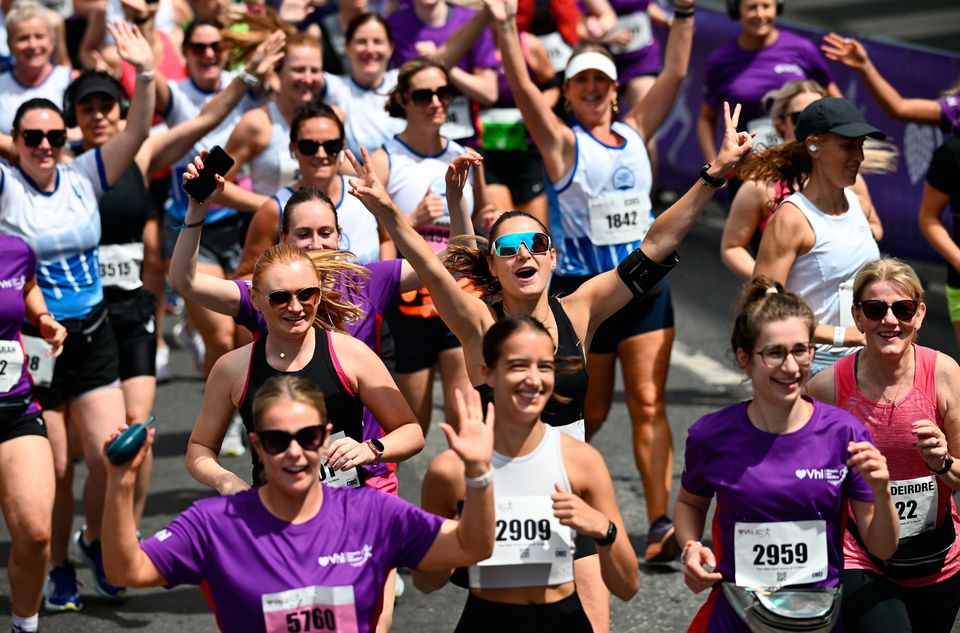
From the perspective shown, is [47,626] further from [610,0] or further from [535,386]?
[610,0]

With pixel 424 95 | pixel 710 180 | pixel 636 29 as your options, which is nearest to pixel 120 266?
pixel 424 95

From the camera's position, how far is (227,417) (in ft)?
17.6

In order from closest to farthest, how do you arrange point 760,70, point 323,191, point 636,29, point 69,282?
point 323,191
point 69,282
point 760,70
point 636,29

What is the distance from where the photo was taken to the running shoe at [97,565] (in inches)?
286

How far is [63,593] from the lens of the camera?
23.8 feet

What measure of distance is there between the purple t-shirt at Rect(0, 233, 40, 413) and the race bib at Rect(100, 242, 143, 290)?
113 centimetres

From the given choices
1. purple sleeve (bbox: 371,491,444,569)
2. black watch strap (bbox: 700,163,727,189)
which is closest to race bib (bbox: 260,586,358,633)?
purple sleeve (bbox: 371,491,444,569)

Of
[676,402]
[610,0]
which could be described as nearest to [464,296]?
[676,402]

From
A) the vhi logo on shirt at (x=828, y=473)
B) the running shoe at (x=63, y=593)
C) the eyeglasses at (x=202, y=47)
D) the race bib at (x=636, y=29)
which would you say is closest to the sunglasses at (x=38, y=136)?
the running shoe at (x=63, y=593)

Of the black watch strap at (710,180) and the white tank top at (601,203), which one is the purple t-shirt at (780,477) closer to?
the black watch strap at (710,180)

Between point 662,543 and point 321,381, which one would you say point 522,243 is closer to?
point 321,381

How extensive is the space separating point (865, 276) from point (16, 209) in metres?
3.69

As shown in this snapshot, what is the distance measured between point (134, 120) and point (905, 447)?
3.93 metres

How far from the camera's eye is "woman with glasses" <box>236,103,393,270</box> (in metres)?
6.93
